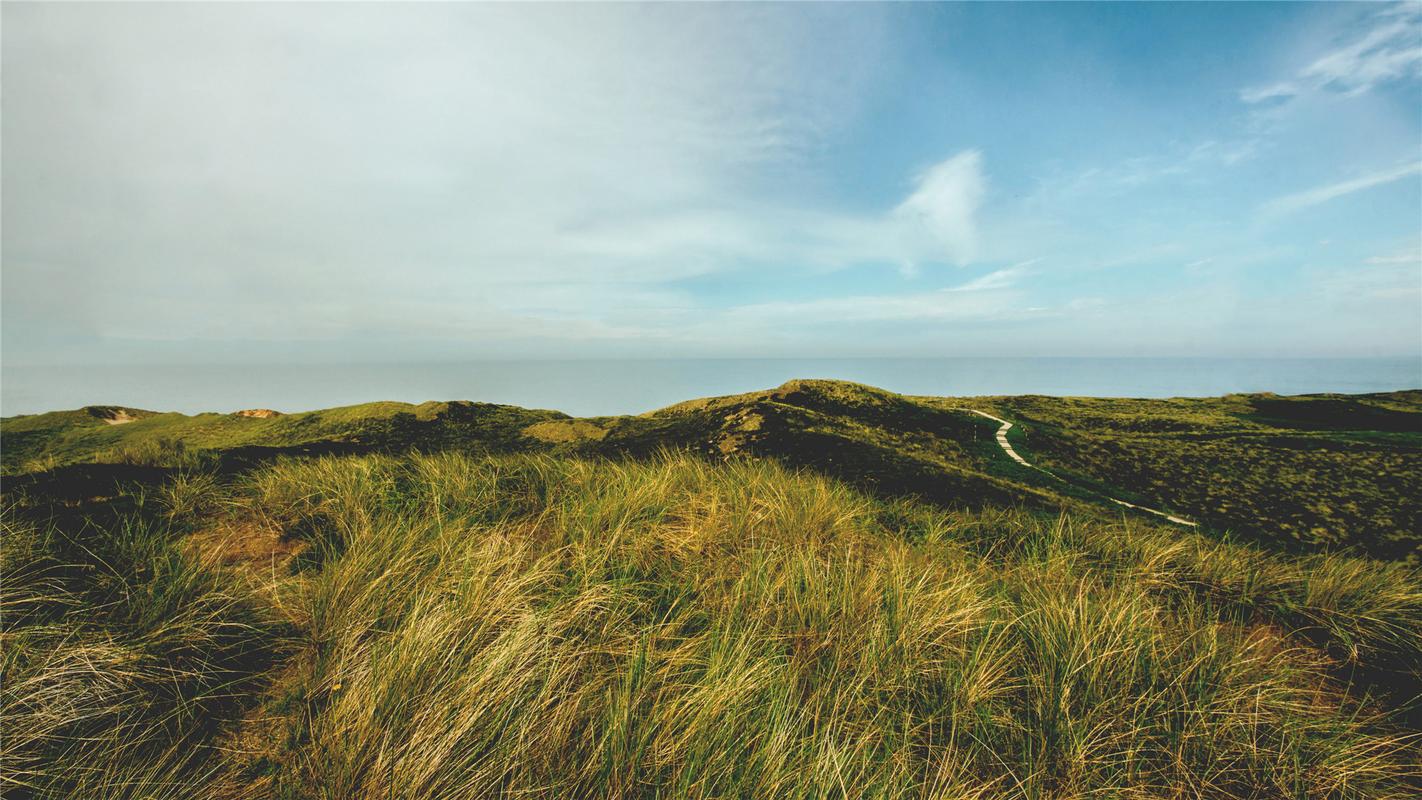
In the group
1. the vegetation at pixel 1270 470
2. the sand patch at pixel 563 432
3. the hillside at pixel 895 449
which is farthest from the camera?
the sand patch at pixel 563 432

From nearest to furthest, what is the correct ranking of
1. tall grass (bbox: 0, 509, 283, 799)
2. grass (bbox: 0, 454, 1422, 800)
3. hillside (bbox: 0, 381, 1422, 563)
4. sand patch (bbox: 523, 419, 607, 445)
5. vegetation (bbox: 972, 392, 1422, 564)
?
tall grass (bbox: 0, 509, 283, 799)
grass (bbox: 0, 454, 1422, 800)
vegetation (bbox: 972, 392, 1422, 564)
hillside (bbox: 0, 381, 1422, 563)
sand patch (bbox: 523, 419, 607, 445)

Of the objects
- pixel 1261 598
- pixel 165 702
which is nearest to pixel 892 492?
pixel 1261 598

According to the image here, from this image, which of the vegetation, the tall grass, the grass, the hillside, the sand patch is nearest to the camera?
the tall grass

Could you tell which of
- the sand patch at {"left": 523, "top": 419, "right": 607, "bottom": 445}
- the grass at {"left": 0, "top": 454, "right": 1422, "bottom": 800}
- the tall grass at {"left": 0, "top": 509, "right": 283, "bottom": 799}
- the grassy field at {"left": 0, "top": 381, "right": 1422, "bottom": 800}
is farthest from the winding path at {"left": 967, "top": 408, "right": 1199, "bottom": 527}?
the tall grass at {"left": 0, "top": 509, "right": 283, "bottom": 799}

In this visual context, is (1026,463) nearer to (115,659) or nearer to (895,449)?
(895,449)

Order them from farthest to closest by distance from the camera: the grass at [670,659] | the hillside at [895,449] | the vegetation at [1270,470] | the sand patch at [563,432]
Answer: the sand patch at [563,432] → the hillside at [895,449] → the vegetation at [1270,470] → the grass at [670,659]

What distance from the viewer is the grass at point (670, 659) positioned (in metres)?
1.47

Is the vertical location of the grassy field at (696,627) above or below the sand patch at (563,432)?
below

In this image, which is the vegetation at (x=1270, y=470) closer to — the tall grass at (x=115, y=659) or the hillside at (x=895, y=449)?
the hillside at (x=895, y=449)

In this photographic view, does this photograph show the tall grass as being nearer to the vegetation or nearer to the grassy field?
the grassy field

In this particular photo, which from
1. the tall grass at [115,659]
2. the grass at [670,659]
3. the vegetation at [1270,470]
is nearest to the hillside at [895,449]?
the vegetation at [1270,470]

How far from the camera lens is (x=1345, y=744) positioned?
1.78m

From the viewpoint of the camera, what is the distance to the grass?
1.47 meters

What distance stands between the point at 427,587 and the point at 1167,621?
3.79 m
